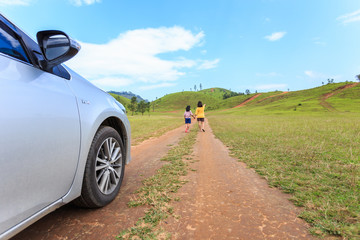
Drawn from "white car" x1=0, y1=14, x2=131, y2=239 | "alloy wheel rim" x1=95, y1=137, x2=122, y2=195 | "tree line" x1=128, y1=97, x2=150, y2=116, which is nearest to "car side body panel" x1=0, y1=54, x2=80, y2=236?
"white car" x1=0, y1=14, x2=131, y2=239

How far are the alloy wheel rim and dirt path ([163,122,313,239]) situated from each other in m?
0.89

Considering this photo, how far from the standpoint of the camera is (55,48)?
164cm

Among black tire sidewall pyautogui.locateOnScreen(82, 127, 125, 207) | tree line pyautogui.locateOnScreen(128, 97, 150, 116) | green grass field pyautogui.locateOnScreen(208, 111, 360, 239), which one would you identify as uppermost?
tree line pyautogui.locateOnScreen(128, 97, 150, 116)

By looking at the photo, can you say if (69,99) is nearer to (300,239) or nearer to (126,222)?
(126,222)

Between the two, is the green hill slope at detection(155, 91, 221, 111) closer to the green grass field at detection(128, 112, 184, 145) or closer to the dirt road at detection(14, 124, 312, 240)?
the green grass field at detection(128, 112, 184, 145)

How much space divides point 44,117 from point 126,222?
1319mm

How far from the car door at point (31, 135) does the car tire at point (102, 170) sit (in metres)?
0.24

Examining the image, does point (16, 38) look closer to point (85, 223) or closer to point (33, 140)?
point (33, 140)

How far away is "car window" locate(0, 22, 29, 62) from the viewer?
4.60ft

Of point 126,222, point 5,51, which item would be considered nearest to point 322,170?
point 126,222

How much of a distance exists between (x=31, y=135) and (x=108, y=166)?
1.11 m

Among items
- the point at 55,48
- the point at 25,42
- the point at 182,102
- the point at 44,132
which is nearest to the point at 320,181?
the point at 44,132

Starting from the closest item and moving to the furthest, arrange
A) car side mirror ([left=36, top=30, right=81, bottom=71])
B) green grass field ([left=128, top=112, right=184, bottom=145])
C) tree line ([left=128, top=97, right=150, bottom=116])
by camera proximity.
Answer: car side mirror ([left=36, top=30, right=81, bottom=71]) → green grass field ([left=128, top=112, right=184, bottom=145]) → tree line ([left=128, top=97, right=150, bottom=116])

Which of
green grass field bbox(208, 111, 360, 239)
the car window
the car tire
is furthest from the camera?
the car tire
